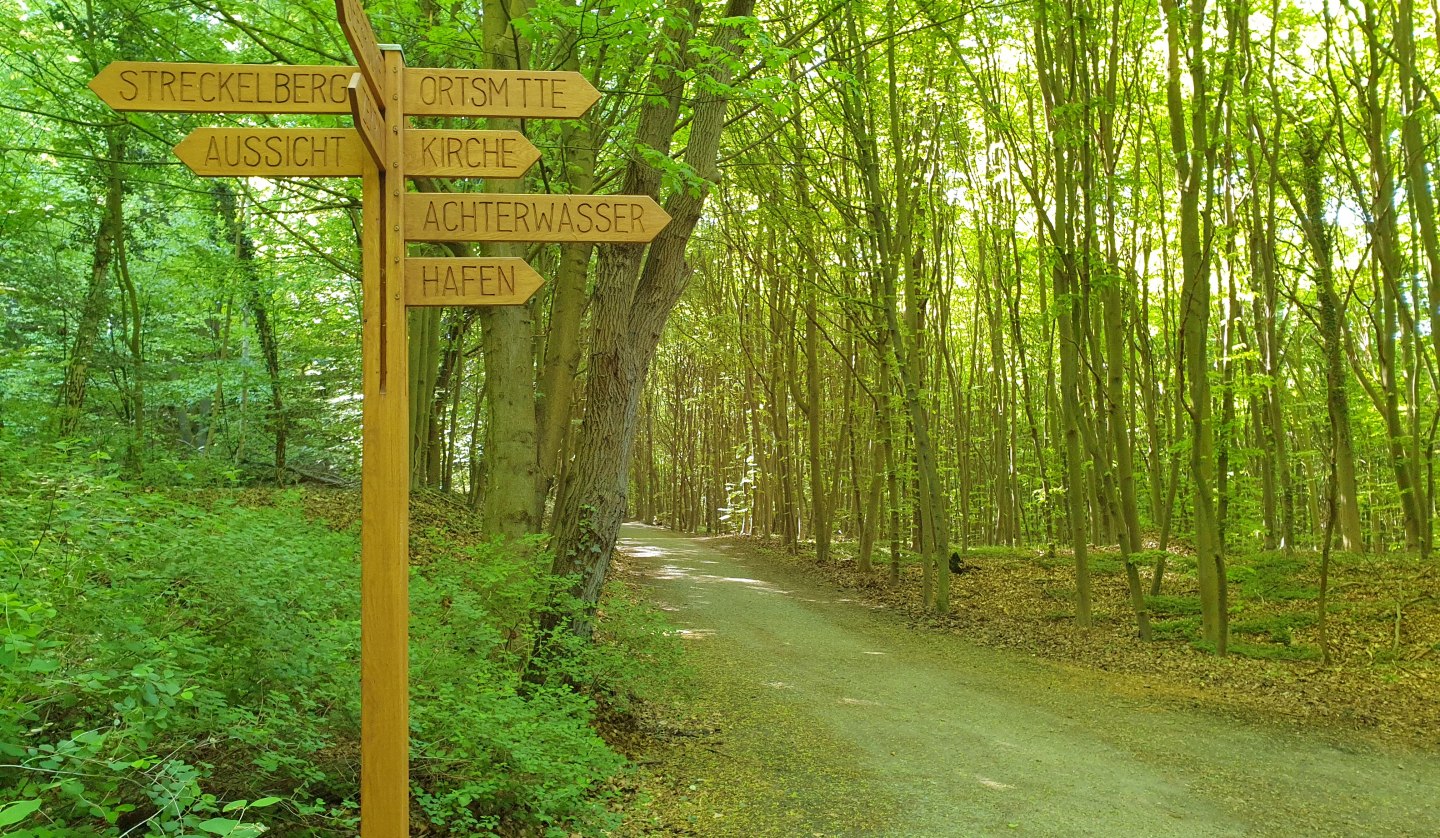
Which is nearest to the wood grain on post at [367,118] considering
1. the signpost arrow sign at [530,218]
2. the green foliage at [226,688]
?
the signpost arrow sign at [530,218]

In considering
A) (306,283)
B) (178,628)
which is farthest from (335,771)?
(306,283)

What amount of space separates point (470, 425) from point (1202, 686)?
18.0 m

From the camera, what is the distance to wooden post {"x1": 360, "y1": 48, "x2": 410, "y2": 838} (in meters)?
2.83

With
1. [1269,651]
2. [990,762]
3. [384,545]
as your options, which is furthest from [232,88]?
[1269,651]

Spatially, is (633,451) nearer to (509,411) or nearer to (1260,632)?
(509,411)

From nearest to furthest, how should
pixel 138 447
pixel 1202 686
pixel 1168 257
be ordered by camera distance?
pixel 1202 686
pixel 138 447
pixel 1168 257

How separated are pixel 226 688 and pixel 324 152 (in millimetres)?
2192

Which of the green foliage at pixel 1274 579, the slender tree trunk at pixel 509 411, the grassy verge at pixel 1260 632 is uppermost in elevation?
the slender tree trunk at pixel 509 411

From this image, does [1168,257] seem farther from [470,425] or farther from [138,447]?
[138,447]

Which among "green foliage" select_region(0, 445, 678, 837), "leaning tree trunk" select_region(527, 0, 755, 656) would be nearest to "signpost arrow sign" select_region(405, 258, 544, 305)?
"green foliage" select_region(0, 445, 678, 837)

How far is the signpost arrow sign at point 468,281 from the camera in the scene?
125 inches

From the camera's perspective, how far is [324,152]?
10.2 ft

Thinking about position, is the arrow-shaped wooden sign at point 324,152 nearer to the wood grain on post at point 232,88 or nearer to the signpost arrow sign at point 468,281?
the wood grain on post at point 232,88

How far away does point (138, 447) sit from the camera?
10445mm
